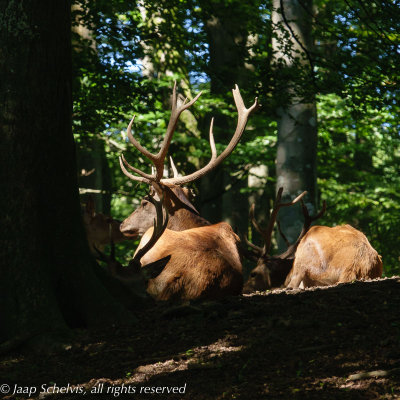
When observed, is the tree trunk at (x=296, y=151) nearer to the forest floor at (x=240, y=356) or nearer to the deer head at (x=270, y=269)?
the deer head at (x=270, y=269)

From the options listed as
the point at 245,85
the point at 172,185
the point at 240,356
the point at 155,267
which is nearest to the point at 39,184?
the point at 155,267

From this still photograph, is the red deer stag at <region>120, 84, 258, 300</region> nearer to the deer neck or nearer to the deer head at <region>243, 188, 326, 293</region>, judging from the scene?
the deer neck

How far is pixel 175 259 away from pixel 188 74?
952 cm

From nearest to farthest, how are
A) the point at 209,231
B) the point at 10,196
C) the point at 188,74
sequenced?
the point at 10,196, the point at 209,231, the point at 188,74

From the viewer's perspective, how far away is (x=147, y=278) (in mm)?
6199

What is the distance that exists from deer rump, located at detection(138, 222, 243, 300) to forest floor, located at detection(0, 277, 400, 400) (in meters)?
0.83

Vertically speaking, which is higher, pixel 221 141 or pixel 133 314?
pixel 221 141

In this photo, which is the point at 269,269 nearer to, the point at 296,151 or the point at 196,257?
the point at 196,257

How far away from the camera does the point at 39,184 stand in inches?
198

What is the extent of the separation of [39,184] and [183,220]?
364 cm

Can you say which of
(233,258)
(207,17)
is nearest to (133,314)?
(233,258)

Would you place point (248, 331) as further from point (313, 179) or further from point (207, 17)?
point (207, 17)

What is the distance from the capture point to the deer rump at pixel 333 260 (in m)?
7.42

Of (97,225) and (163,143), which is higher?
(163,143)
